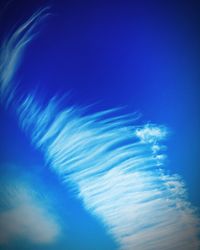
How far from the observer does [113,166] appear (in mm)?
1647

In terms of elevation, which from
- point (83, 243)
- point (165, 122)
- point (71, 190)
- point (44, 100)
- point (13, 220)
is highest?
point (44, 100)

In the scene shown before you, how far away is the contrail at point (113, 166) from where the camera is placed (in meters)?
1.60

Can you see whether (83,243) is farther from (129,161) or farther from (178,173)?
(178,173)

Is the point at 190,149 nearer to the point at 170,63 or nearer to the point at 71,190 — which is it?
the point at 170,63

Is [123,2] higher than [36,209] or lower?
higher

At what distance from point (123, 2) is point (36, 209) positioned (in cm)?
188

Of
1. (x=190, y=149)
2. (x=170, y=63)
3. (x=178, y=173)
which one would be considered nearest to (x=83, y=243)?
(x=178, y=173)

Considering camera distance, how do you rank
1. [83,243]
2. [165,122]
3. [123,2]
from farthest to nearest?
1. [83,243]
2. [165,122]
3. [123,2]

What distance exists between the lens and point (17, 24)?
1.56 metres

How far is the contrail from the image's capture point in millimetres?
1604

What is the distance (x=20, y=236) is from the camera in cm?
177

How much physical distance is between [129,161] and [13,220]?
1.19 meters

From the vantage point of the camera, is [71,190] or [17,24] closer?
[17,24]

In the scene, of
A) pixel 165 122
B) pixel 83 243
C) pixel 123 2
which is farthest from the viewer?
pixel 83 243
